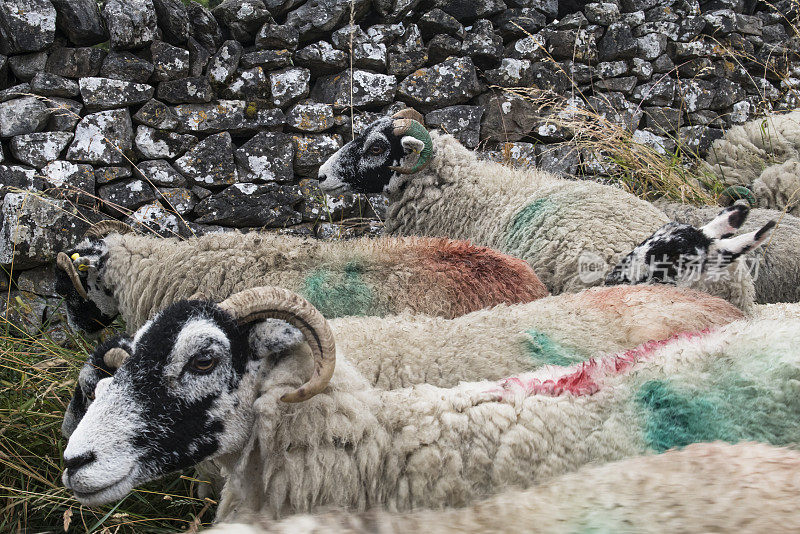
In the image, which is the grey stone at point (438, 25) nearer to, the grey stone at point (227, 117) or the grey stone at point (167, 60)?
the grey stone at point (227, 117)

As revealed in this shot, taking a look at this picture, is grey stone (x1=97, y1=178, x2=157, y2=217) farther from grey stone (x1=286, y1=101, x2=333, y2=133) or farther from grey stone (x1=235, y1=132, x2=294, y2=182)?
grey stone (x1=286, y1=101, x2=333, y2=133)

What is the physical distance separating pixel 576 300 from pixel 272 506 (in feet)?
5.73

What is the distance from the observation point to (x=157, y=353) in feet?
6.18

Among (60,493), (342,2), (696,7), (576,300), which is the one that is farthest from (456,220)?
(696,7)

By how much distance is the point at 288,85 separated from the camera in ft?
19.4

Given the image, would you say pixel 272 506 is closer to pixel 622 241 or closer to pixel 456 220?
pixel 622 241

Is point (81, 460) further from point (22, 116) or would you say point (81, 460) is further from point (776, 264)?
point (22, 116)

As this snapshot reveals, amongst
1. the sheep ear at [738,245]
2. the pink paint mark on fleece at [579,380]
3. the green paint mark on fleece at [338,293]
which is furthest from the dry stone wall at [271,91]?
the pink paint mark on fleece at [579,380]

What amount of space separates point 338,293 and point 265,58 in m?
3.42

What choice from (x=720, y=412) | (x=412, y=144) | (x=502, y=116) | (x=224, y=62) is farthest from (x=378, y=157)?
(x=720, y=412)

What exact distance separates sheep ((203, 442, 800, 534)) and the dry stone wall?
405cm

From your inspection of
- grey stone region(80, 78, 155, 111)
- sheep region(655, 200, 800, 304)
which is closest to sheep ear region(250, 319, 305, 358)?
sheep region(655, 200, 800, 304)

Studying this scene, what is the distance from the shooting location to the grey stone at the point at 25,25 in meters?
5.08

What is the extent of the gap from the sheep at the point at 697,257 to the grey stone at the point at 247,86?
12.0 feet
